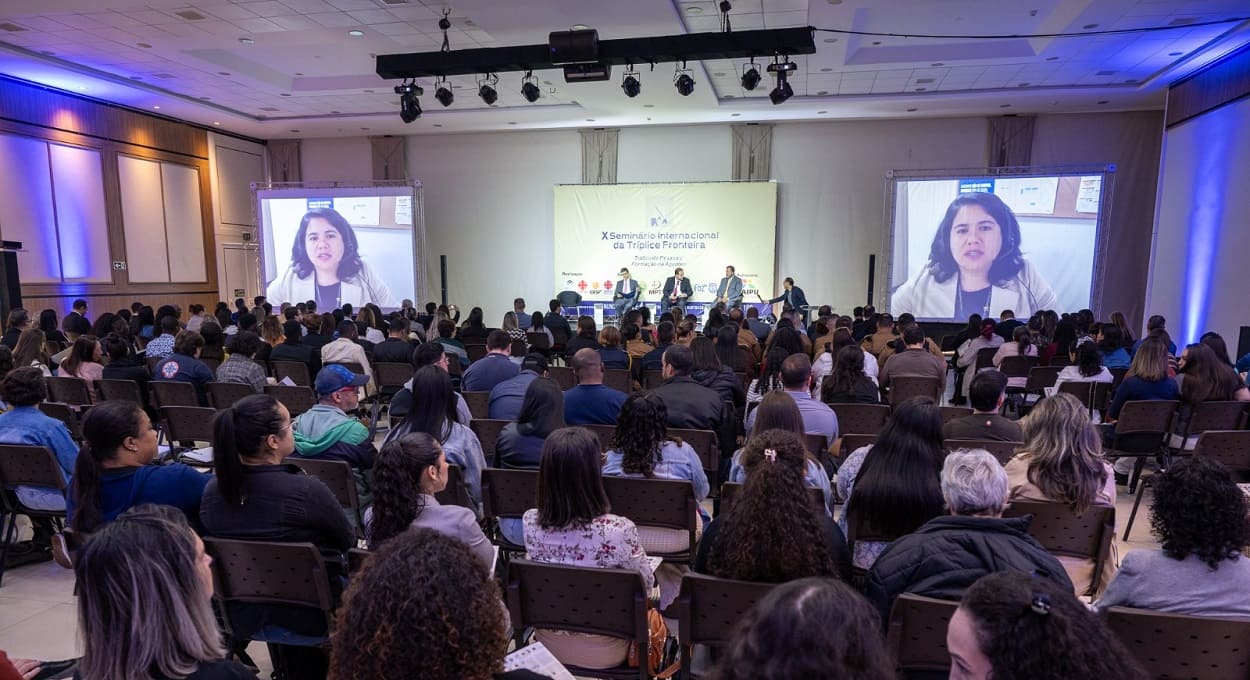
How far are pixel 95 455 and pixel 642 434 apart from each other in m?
2.13

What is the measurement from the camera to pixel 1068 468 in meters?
2.69

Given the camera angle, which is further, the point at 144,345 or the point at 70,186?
the point at 70,186

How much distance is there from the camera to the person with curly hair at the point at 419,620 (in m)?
1.04

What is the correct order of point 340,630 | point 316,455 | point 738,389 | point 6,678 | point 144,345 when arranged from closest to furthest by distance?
point 340,630, point 6,678, point 316,455, point 738,389, point 144,345

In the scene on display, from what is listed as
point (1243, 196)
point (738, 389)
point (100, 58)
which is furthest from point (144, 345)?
point (1243, 196)

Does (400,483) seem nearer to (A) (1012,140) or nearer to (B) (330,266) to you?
(B) (330,266)

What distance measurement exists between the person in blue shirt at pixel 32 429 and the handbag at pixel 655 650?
10.5ft

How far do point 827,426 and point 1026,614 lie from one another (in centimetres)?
281

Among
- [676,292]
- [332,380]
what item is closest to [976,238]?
[676,292]

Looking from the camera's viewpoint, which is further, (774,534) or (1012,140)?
(1012,140)

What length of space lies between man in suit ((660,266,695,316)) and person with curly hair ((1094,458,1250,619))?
1075 centimetres

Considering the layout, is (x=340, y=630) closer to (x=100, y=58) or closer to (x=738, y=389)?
(x=738, y=389)

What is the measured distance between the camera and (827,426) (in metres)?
3.87

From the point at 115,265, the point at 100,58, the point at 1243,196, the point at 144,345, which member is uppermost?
the point at 100,58
